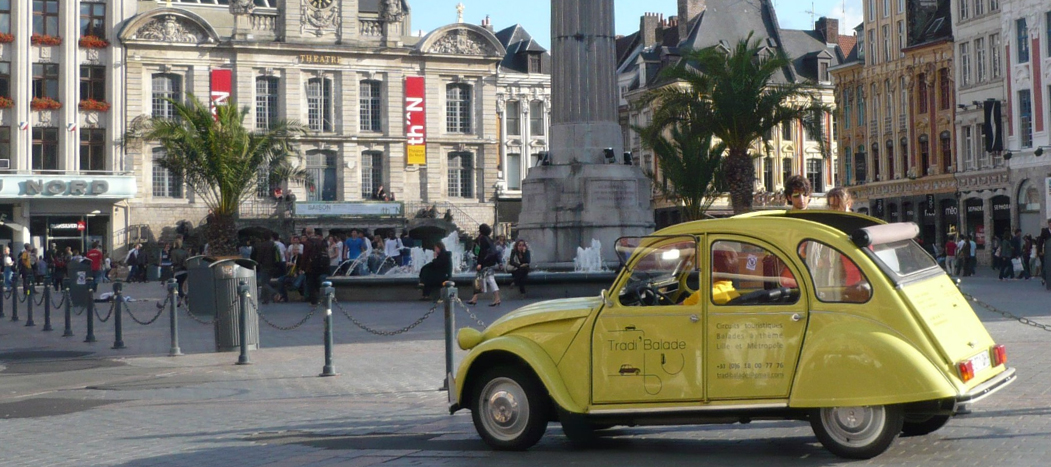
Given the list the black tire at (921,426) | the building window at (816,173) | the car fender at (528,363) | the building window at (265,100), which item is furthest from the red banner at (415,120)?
the black tire at (921,426)

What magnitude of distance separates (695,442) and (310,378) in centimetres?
632

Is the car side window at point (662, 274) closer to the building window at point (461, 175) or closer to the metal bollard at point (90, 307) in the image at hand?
the metal bollard at point (90, 307)

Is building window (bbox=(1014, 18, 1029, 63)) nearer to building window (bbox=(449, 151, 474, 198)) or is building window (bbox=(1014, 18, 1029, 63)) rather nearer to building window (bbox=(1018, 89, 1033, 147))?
building window (bbox=(1018, 89, 1033, 147))

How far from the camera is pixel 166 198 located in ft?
211

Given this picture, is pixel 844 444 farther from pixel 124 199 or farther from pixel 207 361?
pixel 124 199

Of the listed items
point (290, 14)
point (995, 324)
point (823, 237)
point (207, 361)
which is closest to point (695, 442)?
point (823, 237)

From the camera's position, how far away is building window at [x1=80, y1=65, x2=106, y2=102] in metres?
61.8

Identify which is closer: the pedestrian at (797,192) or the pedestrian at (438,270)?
the pedestrian at (797,192)

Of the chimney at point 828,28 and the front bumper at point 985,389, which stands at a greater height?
the chimney at point 828,28

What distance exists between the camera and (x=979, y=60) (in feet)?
196

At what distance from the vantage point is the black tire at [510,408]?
28.7ft

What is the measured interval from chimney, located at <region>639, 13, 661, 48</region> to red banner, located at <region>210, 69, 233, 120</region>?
31.1 m

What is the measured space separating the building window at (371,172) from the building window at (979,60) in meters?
27.7

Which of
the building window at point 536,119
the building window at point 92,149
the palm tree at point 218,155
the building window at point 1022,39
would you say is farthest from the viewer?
the building window at point 536,119
